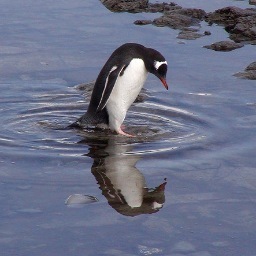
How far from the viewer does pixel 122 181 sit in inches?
240

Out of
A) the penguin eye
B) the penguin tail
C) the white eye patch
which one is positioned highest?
the white eye patch

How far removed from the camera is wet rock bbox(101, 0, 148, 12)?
11.5 metres

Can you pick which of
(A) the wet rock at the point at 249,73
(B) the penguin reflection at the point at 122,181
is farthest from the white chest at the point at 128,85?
(A) the wet rock at the point at 249,73

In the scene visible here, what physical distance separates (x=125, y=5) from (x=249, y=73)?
323 cm

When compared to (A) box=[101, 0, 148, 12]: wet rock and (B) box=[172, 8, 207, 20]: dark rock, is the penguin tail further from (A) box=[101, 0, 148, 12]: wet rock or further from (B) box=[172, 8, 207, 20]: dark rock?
(A) box=[101, 0, 148, 12]: wet rock

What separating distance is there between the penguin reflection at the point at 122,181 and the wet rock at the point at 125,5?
4705 millimetres

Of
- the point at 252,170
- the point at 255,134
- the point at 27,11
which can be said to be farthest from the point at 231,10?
the point at 252,170

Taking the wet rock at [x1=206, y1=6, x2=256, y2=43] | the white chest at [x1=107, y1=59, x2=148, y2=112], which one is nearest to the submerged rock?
the wet rock at [x1=206, y1=6, x2=256, y2=43]

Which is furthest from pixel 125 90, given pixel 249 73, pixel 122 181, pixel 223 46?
pixel 223 46

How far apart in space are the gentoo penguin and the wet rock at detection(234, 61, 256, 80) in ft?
4.88

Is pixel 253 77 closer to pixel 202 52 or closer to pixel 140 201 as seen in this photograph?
pixel 202 52

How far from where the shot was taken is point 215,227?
17.4 ft

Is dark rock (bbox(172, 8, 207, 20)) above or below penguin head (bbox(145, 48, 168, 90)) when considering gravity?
below

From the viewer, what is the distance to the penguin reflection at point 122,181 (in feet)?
18.5
